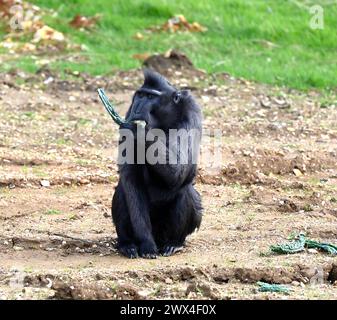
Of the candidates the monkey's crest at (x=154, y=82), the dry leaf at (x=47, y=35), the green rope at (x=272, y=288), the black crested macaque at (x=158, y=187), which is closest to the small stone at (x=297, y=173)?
the black crested macaque at (x=158, y=187)

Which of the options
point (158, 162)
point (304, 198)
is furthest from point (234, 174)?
point (158, 162)

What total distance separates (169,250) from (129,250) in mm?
338

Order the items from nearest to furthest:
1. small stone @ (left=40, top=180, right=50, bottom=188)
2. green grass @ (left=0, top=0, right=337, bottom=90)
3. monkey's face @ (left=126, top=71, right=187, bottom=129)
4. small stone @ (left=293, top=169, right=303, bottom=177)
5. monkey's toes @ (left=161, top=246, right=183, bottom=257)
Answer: monkey's face @ (left=126, top=71, right=187, bottom=129) → monkey's toes @ (left=161, top=246, right=183, bottom=257) → small stone @ (left=40, top=180, right=50, bottom=188) → small stone @ (left=293, top=169, right=303, bottom=177) → green grass @ (left=0, top=0, right=337, bottom=90)

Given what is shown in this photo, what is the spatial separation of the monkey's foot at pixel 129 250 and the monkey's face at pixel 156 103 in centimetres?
97

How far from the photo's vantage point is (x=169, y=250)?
316 inches

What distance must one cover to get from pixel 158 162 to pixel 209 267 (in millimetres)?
888

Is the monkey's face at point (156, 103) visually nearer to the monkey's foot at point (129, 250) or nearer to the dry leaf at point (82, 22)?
the monkey's foot at point (129, 250)

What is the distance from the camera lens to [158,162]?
24.9 ft

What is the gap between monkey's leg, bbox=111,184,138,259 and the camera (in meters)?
7.98

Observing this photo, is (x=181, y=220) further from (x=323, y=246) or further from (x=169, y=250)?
(x=323, y=246)

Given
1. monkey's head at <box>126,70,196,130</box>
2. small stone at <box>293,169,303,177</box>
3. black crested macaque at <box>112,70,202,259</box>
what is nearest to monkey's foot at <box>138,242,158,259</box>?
black crested macaque at <box>112,70,202,259</box>

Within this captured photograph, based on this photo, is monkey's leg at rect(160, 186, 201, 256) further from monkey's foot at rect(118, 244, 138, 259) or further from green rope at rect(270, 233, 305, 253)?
green rope at rect(270, 233, 305, 253)

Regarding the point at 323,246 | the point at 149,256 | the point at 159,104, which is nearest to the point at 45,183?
the point at 149,256

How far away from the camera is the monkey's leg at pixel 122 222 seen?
7.98m
